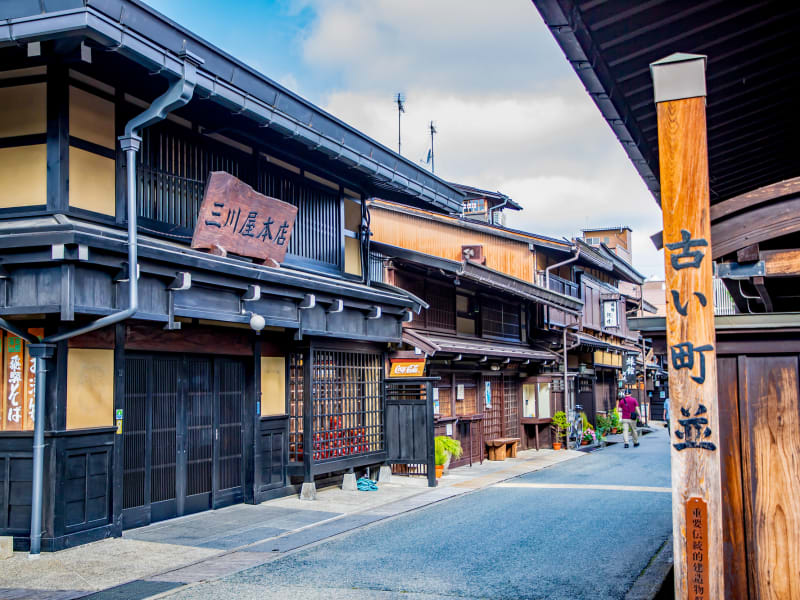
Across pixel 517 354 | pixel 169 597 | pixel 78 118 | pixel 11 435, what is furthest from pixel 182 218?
pixel 517 354

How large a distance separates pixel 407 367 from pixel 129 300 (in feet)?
26.8

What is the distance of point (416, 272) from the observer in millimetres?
20000

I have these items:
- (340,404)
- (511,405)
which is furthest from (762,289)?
(511,405)

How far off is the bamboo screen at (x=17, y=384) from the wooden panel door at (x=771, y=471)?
841cm

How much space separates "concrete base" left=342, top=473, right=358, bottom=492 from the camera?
15356mm

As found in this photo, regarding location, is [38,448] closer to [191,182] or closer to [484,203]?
[191,182]

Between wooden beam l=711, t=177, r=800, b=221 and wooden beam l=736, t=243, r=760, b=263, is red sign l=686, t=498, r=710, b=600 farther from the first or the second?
wooden beam l=711, t=177, r=800, b=221

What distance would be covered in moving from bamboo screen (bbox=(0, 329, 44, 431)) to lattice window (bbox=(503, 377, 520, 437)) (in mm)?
16994

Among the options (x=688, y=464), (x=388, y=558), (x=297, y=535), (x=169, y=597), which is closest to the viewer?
(x=688, y=464)

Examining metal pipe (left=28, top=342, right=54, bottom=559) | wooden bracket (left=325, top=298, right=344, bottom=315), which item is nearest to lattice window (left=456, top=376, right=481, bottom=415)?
wooden bracket (left=325, top=298, right=344, bottom=315)

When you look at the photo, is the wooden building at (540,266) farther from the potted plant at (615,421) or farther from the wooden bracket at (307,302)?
the wooden bracket at (307,302)

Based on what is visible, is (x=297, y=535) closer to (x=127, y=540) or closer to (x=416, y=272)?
(x=127, y=540)

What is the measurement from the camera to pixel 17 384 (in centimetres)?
958

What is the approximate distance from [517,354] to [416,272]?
493cm
